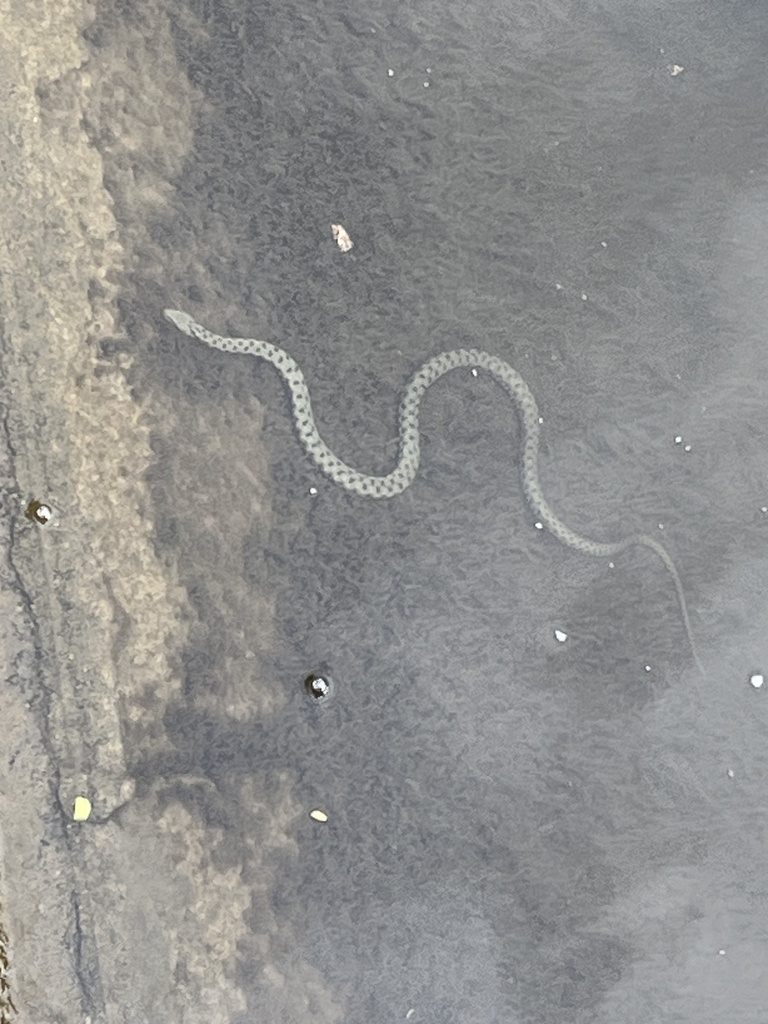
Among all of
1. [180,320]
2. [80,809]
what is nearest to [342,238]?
[180,320]

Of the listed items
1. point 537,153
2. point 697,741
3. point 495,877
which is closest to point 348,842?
point 495,877

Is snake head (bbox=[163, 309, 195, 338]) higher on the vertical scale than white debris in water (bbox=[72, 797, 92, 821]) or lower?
higher

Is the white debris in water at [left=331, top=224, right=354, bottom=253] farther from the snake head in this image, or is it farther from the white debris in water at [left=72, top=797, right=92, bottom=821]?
the white debris in water at [left=72, top=797, right=92, bottom=821]

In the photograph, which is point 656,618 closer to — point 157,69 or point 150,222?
point 150,222

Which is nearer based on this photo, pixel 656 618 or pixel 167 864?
pixel 167 864

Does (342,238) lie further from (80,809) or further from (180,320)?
(80,809)

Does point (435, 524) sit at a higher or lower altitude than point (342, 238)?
lower

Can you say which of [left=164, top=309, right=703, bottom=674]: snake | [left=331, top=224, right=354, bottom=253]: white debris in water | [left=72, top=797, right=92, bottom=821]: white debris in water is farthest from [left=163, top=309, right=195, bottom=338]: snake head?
[left=72, top=797, right=92, bottom=821]: white debris in water
